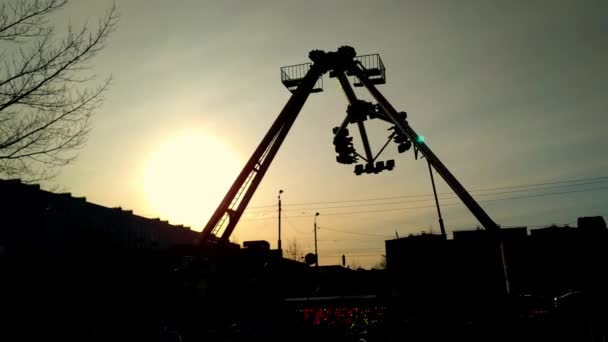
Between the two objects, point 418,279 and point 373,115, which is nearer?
point 373,115

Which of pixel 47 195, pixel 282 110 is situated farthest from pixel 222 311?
pixel 47 195

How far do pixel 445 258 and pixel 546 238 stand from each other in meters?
7.35

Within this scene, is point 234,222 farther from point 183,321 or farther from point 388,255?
point 388,255

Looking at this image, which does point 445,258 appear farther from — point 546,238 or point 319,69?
point 319,69

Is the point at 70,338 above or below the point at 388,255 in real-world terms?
below

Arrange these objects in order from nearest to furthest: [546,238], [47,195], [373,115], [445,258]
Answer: [373,115] < [546,238] < [445,258] < [47,195]

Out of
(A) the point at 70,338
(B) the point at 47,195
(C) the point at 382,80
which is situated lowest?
(A) the point at 70,338

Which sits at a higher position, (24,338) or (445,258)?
(445,258)

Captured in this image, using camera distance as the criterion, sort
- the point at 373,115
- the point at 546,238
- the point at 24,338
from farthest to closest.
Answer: the point at 546,238, the point at 373,115, the point at 24,338

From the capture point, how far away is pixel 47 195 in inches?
1336

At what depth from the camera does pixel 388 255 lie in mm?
36094

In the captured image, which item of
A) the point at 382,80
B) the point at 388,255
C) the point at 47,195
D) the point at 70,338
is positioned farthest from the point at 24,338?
the point at 388,255

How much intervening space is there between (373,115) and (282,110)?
14.8 ft

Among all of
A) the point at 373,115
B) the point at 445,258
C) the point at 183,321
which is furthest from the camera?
the point at 445,258
